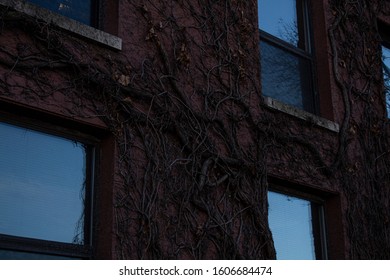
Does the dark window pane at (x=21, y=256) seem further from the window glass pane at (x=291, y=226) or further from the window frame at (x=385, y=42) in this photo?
the window frame at (x=385, y=42)

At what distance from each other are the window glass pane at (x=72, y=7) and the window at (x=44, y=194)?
1.14 metres

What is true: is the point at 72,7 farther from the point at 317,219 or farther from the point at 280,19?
the point at 317,219

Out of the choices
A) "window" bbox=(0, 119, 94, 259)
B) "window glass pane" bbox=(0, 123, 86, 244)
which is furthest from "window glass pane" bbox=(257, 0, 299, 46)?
"window glass pane" bbox=(0, 123, 86, 244)

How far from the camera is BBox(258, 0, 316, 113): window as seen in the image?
28.0 ft

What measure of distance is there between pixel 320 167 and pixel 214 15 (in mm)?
1966

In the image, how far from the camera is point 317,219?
27.2ft

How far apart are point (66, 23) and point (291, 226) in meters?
3.21

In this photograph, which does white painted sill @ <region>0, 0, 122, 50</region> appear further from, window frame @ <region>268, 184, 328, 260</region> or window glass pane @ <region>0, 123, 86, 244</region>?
window frame @ <region>268, 184, 328, 260</region>

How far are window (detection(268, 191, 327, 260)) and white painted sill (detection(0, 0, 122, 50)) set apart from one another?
7.85 feet

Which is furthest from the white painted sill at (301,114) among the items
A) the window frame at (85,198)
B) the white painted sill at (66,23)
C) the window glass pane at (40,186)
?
the window glass pane at (40,186)

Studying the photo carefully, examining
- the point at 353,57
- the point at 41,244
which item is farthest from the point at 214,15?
the point at 41,244

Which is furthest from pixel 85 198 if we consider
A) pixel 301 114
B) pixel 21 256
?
pixel 301 114

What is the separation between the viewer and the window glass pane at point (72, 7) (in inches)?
261

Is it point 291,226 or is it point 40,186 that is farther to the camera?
point 291,226
